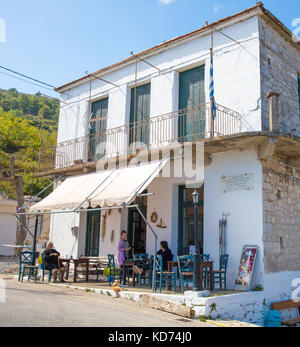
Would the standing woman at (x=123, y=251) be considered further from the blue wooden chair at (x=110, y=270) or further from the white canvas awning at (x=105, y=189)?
the white canvas awning at (x=105, y=189)

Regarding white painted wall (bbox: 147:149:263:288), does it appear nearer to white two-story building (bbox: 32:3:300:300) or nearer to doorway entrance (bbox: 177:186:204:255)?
white two-story building (bbox: 32:3:300:300)

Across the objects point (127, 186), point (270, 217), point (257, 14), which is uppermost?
point (257, 14)

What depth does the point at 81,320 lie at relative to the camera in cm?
560

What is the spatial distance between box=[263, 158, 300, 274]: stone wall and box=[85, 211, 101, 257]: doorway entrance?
5.97 m

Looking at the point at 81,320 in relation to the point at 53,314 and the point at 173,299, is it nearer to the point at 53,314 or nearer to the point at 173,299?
the point at 53,314

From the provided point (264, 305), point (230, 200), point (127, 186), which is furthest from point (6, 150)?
point (264, 305)

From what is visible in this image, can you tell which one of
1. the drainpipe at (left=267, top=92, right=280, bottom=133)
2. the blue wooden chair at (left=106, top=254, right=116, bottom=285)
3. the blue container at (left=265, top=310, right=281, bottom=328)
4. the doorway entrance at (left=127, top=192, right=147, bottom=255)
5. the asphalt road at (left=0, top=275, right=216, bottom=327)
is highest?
the drainpipe at (left=267, top=92, right=280, bottom=133)

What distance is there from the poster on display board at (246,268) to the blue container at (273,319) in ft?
2.44

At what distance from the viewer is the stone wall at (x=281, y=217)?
870cm

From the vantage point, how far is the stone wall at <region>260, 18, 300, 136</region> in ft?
31.0

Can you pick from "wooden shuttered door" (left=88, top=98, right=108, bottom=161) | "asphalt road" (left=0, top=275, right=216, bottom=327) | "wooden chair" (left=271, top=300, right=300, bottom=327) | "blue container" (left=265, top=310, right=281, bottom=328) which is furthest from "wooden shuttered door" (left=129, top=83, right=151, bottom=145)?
"blue container" (left=265, top=310, right=281, bottom=328)

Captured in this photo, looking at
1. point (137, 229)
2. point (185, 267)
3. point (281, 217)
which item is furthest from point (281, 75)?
point (137, 229)

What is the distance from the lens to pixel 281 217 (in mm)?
9250

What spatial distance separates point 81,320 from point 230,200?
4901 millimetres
